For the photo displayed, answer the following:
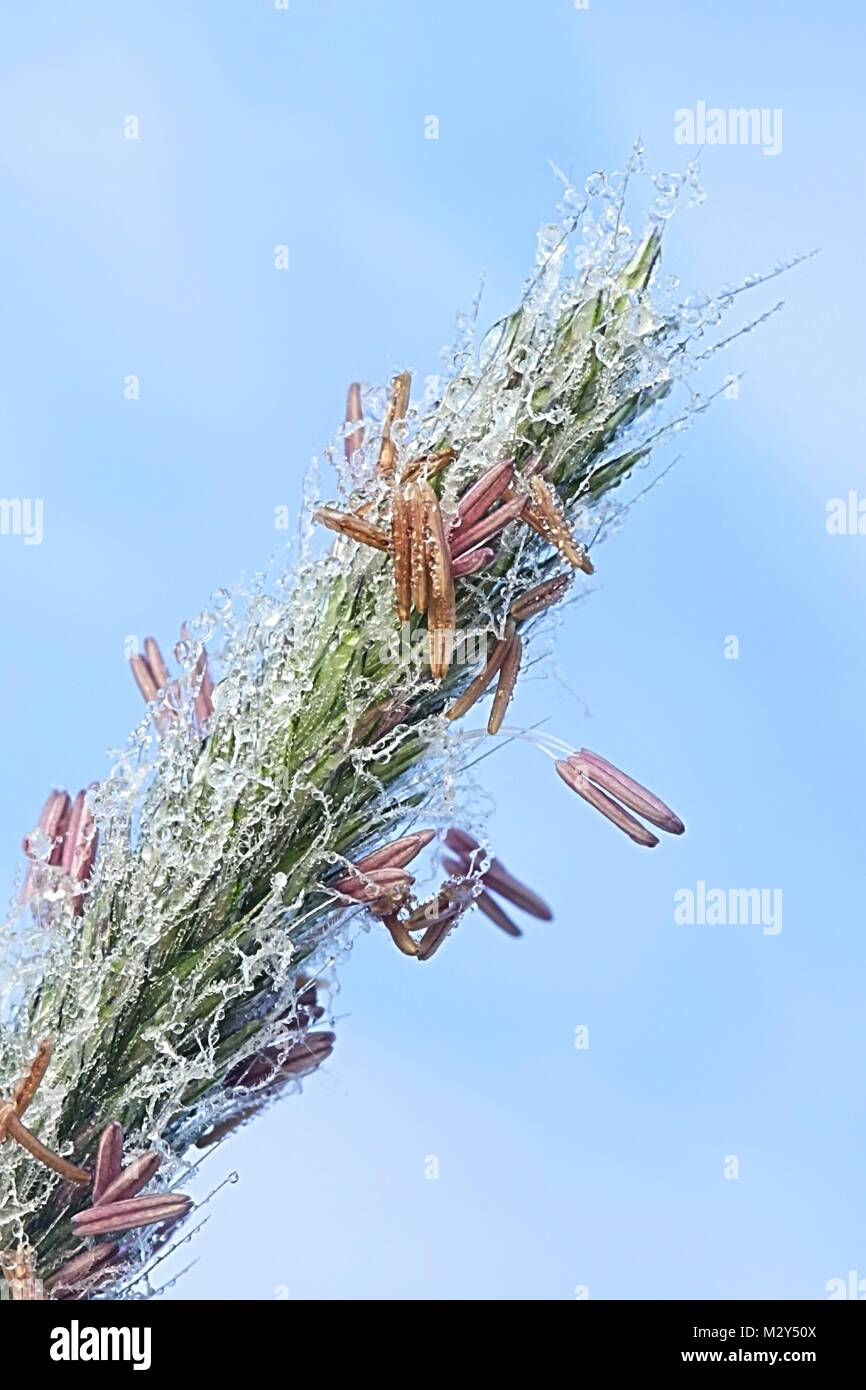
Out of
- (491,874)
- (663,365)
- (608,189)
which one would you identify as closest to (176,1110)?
(491,874)

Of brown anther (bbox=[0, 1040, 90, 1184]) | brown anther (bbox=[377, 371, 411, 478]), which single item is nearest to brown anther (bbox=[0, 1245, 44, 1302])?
brown anther (bbox=[0, 1040, 90, 1184])

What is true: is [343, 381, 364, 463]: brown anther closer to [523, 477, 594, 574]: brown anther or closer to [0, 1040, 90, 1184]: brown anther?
[523, 477, 594, 574]: brown anther

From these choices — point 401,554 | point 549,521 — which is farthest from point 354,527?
point 549,521

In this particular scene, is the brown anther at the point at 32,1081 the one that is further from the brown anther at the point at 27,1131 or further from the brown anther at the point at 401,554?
the brown anther at the point at 401,554

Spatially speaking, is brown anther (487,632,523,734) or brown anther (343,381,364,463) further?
brown anther (343,381,364,463)
